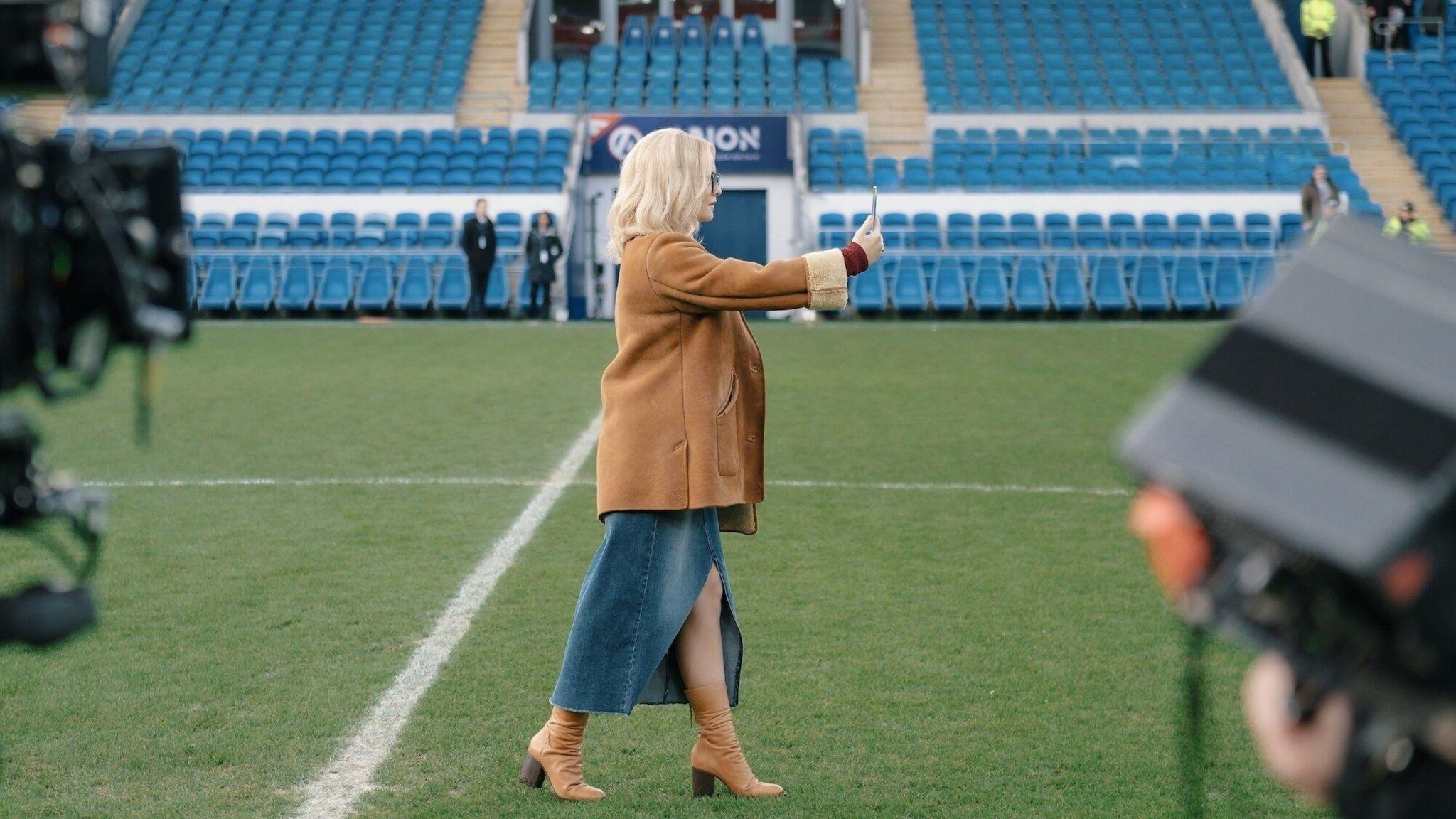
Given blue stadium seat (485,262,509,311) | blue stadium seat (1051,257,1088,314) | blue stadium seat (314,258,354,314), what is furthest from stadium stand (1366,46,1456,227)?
blue stadium seat (314,258,354,314)

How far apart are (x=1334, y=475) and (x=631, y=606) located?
2916 millimetres

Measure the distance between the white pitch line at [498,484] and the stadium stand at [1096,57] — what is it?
19.5m

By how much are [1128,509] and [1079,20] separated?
2449 cm

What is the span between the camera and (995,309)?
918 inches

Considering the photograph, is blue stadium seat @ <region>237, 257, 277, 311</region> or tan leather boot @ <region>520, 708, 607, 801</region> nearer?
tan leather boot @ <region>520, 708, 607, 801</region>

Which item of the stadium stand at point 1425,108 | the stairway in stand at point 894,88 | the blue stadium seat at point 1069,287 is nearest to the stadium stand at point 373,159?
the stairway in stand at point 894,88

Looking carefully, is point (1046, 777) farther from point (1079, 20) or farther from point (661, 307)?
point (1079, 20)

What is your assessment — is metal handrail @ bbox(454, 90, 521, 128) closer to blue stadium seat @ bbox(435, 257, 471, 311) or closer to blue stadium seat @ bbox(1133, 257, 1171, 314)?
blue stadium seat @ bbox(435, 257, 471, 311)

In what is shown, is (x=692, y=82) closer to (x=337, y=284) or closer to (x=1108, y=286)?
(x=337, y=284)

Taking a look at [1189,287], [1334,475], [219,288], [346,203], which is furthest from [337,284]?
[1334,475]

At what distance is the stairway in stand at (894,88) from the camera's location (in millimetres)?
26781

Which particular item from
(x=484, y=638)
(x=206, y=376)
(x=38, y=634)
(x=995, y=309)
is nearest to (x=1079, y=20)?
(x=995, y=309)

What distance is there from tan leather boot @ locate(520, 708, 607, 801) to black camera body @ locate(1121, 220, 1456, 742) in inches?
114

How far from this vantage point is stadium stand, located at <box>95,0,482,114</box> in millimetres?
27688
